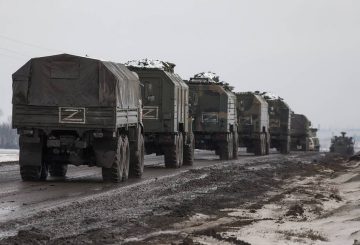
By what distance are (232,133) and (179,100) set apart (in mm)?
11216

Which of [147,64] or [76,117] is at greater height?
[147,64]

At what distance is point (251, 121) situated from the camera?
1828 inches

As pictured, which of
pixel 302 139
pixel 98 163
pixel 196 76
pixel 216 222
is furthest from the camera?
pixel 302 139

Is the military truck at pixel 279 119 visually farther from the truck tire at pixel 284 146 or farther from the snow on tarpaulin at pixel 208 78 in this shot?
the snow on tarpaulin at pixel 208 78

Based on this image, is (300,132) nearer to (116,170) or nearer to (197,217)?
(116,170)

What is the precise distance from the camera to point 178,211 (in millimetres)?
13344

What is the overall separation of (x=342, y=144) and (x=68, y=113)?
55.4m

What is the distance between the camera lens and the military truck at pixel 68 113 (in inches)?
769

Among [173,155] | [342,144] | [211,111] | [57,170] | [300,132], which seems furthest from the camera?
[342,144]

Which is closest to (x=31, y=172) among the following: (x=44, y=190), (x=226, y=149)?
(x=44, y=190)

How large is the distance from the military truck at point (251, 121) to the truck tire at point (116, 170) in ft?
86.4

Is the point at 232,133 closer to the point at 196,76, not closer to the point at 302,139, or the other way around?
the point at 196,76

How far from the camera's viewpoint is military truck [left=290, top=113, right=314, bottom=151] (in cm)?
5994

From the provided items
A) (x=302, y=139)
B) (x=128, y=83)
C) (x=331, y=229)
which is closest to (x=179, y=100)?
(x=128, y=83)
